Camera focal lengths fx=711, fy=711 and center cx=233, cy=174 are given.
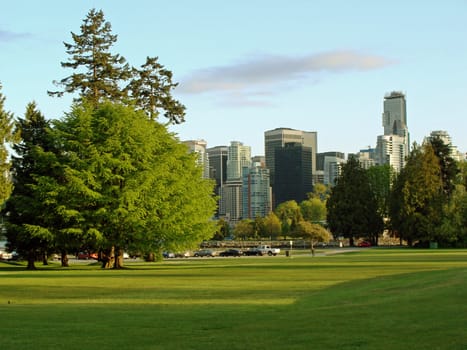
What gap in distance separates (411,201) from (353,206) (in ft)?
62.0

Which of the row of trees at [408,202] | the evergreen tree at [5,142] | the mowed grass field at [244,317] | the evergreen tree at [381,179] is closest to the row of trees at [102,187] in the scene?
the evergreen tree at [5,142]

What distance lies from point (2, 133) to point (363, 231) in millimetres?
96916

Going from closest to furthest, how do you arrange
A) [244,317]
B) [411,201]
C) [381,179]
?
[244,317] → [411,201] → [381,179]

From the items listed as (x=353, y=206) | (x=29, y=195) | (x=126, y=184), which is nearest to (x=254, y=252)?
(x=353, y=206)

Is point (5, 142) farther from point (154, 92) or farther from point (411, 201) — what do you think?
point (411, 201)

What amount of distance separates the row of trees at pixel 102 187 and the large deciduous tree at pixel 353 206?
76.0 metres

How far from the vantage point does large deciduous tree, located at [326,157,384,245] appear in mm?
141250

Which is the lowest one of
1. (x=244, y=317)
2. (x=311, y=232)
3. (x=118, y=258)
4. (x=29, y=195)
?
(x=118, y=258)

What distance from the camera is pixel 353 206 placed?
5546 inches

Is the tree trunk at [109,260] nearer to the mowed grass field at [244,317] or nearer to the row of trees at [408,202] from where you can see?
the mowed grass field at [244,317]

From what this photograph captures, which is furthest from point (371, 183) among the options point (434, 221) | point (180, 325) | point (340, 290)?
point (180, 325)

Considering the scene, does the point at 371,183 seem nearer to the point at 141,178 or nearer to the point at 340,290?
the point at 141,178

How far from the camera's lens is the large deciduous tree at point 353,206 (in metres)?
141

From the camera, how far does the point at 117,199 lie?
192 feet
